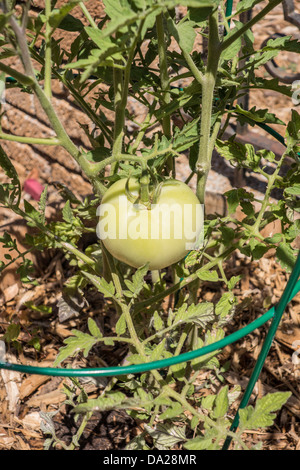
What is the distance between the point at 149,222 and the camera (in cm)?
66

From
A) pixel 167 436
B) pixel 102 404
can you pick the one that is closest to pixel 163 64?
pixel 102 404

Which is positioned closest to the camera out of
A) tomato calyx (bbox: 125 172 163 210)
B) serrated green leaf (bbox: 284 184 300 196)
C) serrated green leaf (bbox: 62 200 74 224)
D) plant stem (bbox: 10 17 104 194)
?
plant stem (bbox: 10 17 104 194)

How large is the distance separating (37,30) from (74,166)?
113 cm

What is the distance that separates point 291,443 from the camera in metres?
1.16

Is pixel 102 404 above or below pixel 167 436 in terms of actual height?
above

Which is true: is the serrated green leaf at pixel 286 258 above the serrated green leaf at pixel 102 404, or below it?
above

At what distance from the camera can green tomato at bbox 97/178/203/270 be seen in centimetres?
66

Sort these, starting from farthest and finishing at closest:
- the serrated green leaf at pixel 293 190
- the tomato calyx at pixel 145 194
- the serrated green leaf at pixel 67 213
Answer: the serrated green leaf at pixel 67 213
the serrated green leaf at pixel 293 190
the tomato calyx at pixel 145 194

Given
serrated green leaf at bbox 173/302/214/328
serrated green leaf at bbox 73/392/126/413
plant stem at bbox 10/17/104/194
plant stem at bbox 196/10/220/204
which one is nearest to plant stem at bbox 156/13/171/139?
plant stem at bbox 196/10/220/204

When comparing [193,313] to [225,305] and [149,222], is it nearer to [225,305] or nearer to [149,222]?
[225,305]

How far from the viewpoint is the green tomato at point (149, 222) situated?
26.1 inches

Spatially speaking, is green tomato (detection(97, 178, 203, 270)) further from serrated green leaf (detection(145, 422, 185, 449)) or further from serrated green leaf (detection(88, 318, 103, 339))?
serrated green leaf (detection(145, 422, 185, 449))

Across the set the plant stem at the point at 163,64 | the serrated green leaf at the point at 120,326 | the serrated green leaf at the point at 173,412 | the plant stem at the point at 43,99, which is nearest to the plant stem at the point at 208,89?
the plant stem at the point at 163,64

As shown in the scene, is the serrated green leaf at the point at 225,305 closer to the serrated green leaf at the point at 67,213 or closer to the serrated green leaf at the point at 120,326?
the serrated green leaf at the point at 120,326
